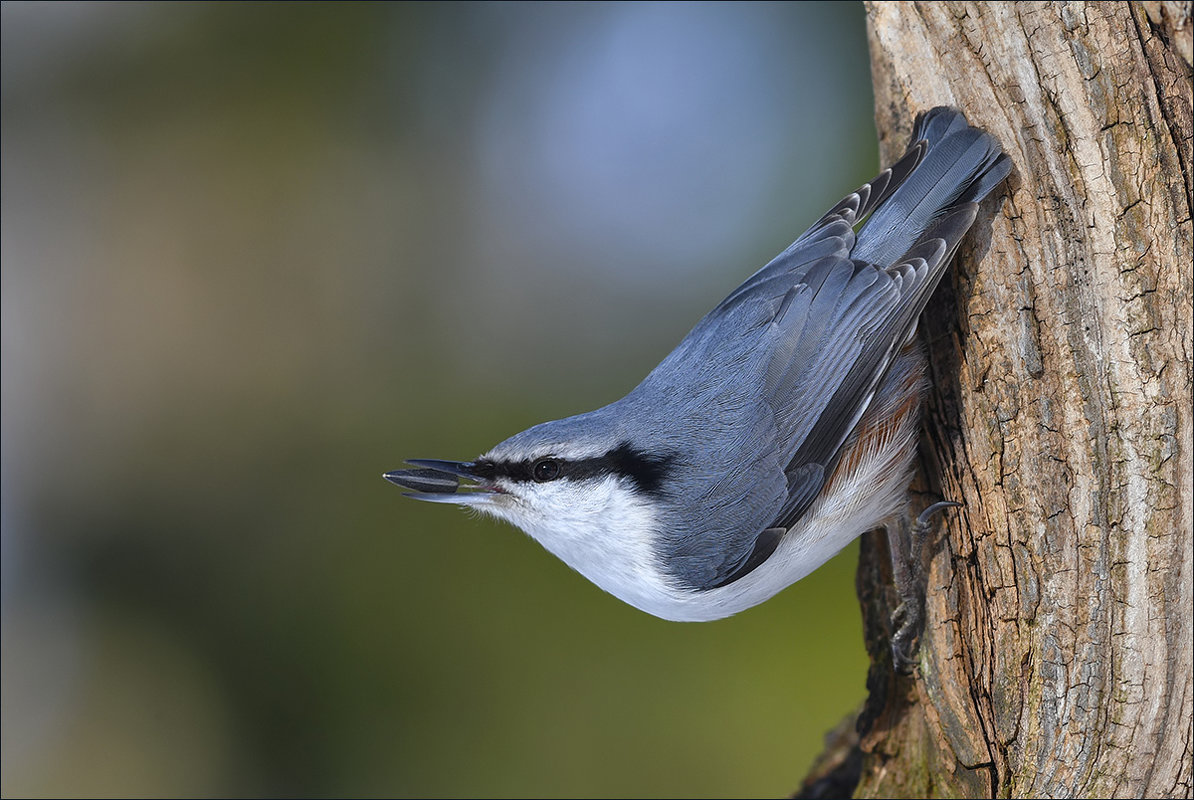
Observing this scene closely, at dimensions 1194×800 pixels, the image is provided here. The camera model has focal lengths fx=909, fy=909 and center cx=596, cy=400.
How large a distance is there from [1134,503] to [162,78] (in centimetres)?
405

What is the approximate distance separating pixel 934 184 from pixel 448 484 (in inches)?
43.2

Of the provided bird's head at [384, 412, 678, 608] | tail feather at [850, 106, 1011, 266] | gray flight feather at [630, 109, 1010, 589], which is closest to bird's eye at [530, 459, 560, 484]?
bird's head at [384, 412, 678, 608]

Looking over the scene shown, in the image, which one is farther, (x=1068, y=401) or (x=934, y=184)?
(x=934, y=184)

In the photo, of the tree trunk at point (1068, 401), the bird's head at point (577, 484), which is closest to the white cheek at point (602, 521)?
the bird's head at point (577, 484)

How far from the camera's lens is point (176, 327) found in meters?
4.00

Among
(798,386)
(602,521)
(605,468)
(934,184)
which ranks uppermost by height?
(934,184)

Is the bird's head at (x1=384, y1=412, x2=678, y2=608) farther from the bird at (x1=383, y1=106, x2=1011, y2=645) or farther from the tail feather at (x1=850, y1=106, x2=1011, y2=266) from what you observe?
the tail feather at (x1=850, y1=106, x2=1011, y2=266)

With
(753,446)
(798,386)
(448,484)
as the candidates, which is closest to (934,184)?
(798,386)

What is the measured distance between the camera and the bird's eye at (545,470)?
1772mm

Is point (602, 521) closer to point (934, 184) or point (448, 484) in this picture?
point (448, 484)

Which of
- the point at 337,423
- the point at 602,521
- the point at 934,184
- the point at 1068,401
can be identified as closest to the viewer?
the point at 1068,401

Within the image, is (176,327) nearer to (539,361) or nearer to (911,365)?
(539,361)

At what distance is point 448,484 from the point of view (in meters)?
1.79

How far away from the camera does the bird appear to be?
5.78 ft
